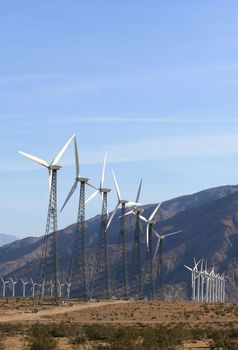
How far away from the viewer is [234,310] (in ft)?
→ 291

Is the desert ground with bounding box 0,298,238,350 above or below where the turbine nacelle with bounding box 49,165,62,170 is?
below

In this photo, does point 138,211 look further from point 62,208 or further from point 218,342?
point 218,342

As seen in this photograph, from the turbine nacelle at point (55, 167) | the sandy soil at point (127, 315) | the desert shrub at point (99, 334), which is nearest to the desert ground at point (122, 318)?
the sandy soil at point (127, 315)

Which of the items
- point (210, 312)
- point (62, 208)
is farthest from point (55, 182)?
point (210, 312)

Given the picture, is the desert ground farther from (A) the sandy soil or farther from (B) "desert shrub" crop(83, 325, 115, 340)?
(B) "desert shrub" crop(83, 325, 115, 340)

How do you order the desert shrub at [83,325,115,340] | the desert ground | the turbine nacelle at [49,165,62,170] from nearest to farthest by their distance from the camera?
the desert shrub at [83,325,115,340] < the desert ground < the turbine nacelle at [49,165,62,170]

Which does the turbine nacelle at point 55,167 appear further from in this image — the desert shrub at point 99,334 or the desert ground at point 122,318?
the desert shrub at point 99,334

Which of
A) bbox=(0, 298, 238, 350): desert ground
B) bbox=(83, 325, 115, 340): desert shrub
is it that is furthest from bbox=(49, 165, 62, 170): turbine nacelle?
bbox=(83, 325, 115, 340): desert shrub

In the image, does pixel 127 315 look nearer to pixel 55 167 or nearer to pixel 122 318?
pixel 122 318

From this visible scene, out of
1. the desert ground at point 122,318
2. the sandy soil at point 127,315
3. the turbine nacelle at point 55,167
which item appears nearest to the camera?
the desert ground at point 122,318

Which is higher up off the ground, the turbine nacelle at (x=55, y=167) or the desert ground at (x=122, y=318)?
the turbine nacelle at (x=55, y=167)

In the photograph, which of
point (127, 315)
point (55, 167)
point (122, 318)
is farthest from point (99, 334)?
point (55, 167)

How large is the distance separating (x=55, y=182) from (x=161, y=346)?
2126 inches

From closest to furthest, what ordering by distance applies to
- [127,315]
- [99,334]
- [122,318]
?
[99,334] < [122,318] < [127,315]
